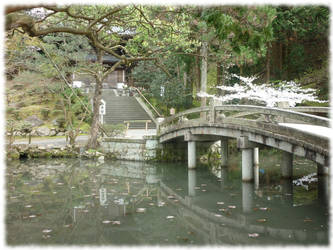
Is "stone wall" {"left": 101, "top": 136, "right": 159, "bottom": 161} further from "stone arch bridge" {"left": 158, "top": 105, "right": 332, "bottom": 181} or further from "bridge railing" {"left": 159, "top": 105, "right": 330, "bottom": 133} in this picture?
"bridge railing" {"left": 159, "top": 105, "right": 330, "bottom": 133}

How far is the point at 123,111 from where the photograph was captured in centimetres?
2520

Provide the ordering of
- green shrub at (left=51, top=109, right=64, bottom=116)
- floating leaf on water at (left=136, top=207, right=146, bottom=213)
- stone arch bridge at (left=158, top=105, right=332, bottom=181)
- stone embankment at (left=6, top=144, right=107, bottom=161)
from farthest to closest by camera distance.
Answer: green shrub at (left=51, top=109, right=64, bottom=116)
stone embankment at (left=6, top=144, right=107, bottom=161)
floating leaf on water at (left=136, top=207, right=146, bottom=213)
stone arch bridge at (left=158, top=105, right=332, bottom=181)

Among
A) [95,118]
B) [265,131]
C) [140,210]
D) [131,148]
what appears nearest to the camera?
[140,210]

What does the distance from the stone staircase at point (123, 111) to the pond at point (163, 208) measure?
32.3 ft

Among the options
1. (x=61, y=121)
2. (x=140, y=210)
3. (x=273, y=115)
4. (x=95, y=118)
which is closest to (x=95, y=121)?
(x=95, y=118)

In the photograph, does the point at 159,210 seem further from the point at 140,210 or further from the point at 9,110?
the point at 9,110

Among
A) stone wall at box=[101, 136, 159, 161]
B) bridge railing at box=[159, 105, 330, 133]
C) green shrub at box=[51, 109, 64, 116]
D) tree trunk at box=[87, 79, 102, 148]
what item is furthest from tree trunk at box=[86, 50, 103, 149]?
green shrub at box=[51, 109, 64, 116]

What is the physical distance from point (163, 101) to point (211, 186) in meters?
14.1

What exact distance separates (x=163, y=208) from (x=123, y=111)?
57.9ft

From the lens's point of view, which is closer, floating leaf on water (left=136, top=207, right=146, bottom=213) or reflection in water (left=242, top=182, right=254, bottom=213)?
floating leaf on water (left=136, top=207, right=146, bottom=213)

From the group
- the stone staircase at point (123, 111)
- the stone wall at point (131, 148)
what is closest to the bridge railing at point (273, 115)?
the stone wall at point (131, 148)

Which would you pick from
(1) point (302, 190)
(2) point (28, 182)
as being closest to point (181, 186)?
(1) point (302, 190)

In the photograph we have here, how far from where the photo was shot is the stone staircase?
23231 millimetres

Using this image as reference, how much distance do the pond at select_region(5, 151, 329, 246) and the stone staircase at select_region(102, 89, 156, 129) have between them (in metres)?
9.86
